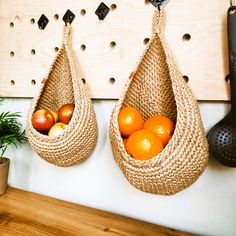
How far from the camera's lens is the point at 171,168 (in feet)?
1.45

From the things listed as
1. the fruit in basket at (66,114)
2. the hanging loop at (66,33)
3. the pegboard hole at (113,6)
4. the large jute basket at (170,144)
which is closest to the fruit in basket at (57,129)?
the fruit in basket at (66,114)

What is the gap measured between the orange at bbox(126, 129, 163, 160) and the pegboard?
18cm

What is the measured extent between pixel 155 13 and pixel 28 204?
2.23ft

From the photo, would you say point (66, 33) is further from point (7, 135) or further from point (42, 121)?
point (7, 135)

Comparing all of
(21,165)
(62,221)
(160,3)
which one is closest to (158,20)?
(160,3)

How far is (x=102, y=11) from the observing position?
2.22ft

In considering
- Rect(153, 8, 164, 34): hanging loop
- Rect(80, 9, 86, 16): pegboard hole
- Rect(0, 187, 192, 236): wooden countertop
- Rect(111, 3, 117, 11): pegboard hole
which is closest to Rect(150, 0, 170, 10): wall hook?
Rect(153, 8, 164, 34): hanging loop

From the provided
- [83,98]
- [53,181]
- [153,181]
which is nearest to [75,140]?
[83,98]

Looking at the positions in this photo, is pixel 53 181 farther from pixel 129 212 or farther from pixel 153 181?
pixel 153 181

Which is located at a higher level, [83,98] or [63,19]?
[63,19]

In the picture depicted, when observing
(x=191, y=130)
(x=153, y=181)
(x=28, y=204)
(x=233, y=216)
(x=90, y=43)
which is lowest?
(x=28, y=204)

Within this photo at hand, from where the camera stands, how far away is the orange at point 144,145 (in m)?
0.46

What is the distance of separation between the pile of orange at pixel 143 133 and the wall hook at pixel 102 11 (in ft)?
1.00

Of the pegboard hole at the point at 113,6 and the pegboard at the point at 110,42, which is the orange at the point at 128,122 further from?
the pegboard hole at the point at 113,6
